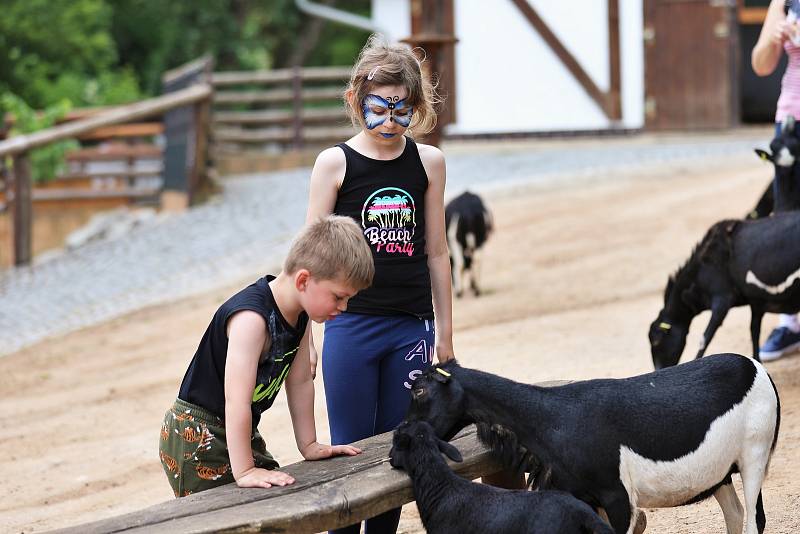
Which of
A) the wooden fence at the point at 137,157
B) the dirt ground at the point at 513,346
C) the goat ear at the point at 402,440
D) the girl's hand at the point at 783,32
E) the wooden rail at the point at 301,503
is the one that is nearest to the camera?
the wooden rail at the point at 301,503

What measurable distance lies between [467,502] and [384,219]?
43.8 inches

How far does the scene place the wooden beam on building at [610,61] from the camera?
17578 millimetres

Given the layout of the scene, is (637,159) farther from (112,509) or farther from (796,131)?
(112,509)

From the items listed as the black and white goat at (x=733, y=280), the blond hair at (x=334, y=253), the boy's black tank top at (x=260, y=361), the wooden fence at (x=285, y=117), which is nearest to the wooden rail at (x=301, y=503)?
the boy's black tank top at (x=260, y=361)

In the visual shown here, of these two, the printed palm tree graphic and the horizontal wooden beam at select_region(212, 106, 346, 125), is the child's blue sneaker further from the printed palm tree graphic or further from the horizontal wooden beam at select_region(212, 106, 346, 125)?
the horizontal wooden beam at select_region(212, 106, 346, 125)

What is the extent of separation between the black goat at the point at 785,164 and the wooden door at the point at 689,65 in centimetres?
1060

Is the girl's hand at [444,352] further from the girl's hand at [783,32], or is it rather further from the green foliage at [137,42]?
the green foliage at [137,42]

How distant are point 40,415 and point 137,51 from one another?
64.9ft

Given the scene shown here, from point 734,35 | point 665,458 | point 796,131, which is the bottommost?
point 665,458

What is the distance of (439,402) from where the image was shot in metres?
3.81

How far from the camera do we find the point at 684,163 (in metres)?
14.8

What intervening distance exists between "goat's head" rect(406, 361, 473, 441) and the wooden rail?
0.57 ft

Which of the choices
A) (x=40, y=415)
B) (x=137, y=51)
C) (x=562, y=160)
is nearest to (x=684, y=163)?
(x=562, y=160)

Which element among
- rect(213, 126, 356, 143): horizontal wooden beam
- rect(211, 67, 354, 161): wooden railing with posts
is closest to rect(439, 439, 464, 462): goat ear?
rect(211, 67, 354, 161): wooden railing with posts
